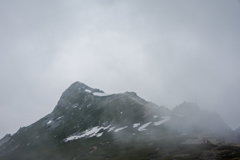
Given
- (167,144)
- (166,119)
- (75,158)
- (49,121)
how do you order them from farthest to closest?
(49,121) → (166,119) → (75,158) → (167,144)

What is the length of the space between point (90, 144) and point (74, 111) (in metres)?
93.1

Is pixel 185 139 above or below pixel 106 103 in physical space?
below

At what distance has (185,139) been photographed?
67.4m

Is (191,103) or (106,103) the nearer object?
(191,103)

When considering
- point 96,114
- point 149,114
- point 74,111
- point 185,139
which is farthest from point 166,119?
point 74,111

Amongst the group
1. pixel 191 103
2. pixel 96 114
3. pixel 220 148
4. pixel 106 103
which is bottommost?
pixel 220 148

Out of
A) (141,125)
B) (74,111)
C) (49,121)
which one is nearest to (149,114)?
(141,125)

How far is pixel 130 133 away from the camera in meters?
95.1

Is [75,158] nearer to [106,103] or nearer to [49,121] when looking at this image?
[106,103]

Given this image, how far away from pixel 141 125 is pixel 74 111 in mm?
107796

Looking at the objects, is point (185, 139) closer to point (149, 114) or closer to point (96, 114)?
point (149, 114)

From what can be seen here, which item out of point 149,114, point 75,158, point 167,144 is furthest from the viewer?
point 149,114

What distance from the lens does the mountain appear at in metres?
58.4

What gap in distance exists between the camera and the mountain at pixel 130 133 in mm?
58375
